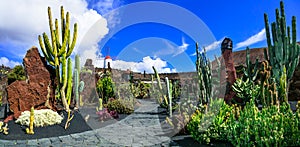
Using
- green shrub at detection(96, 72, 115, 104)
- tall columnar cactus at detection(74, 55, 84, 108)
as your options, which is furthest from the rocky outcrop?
green shrub at detection(96, 72, 115, 104)

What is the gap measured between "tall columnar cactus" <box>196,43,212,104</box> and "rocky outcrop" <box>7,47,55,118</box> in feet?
12.4

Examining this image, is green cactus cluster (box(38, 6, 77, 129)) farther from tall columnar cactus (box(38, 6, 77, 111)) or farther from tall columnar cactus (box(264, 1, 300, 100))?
tall columnar cactus (box(264, 1, 300, 100))

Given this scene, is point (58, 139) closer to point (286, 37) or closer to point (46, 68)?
point (46, 68)

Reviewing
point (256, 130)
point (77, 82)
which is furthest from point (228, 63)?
point (77, 82)

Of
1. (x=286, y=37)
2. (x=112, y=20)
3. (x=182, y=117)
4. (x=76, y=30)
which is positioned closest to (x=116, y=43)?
(x=112, y=20)

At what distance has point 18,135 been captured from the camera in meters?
4.79

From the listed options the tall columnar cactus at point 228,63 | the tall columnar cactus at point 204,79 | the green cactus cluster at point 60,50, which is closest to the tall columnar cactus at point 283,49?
the tall columnar cactus at point 228,63

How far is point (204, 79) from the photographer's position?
5.12 meters

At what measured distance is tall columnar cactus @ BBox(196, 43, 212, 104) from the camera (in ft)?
16.5

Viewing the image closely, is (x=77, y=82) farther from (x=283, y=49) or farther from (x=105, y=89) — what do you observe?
(x=283, y=49)

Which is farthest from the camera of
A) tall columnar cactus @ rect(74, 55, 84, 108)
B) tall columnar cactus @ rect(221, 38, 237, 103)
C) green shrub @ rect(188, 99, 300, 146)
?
tall columnar cactus @ rect(74, 55, 84, 108)

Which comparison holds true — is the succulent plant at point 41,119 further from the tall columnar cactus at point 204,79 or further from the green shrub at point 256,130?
the green shrub at point 256,130

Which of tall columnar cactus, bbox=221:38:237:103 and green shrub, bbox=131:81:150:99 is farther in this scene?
green shrub, bbox=131:81:150:99

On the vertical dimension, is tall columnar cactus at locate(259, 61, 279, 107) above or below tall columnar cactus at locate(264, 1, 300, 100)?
below
